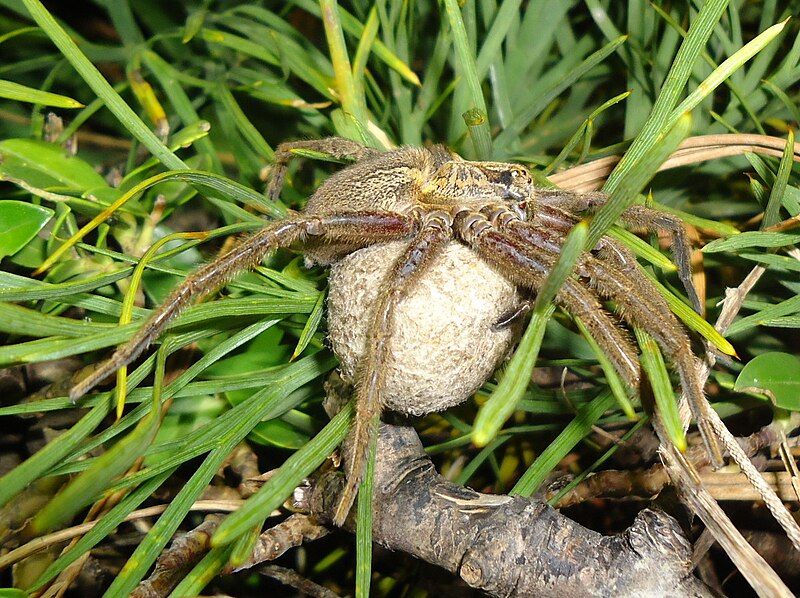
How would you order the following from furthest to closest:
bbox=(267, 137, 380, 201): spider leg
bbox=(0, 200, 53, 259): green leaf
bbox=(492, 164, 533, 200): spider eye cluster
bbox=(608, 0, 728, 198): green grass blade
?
bbox=(267, 137, 380, 201): spider leg < bbox=(492, 164, 533, 200): spider eye cluster < bbox=(0, 200, 53, 259): green leaf < bbox=(608, 0, 728, 198): green grass blade

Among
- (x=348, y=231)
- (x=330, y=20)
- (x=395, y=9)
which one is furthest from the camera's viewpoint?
(x=395, y=9)

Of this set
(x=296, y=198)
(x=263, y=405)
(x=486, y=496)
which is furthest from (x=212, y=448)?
(x=296, y=198)

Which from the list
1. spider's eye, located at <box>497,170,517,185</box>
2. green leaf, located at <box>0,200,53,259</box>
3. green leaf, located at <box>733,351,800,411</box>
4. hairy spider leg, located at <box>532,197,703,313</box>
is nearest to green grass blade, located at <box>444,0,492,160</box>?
spider's eye, located at <box>497,170,517,185</box>

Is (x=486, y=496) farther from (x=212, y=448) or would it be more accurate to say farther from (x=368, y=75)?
(x=368, y=75)

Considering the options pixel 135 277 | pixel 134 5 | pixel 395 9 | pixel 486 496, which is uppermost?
pixel 134 5

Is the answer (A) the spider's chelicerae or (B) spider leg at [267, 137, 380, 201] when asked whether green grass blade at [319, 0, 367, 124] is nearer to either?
(B) spider leg at [267, 137, 380, 201]

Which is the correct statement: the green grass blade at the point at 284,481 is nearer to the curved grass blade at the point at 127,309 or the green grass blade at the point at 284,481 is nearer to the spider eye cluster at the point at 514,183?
the curved grass blade at the point at 127,309

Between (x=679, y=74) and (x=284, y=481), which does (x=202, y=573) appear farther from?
(x=679, y=74)

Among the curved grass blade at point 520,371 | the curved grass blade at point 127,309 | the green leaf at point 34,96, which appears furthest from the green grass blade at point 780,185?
the green leaf at point 34,96
